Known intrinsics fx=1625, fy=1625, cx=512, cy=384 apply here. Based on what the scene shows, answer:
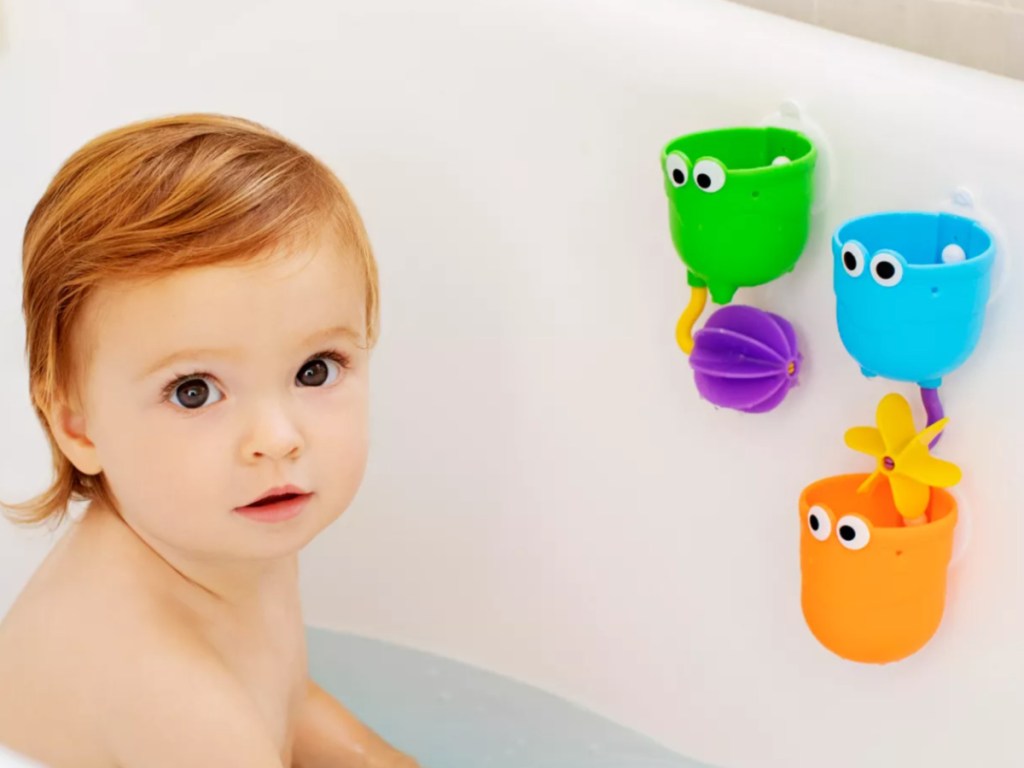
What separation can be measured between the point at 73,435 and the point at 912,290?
1.52 feet

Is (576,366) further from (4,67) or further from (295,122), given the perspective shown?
(4,67)

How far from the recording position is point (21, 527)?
1.39m

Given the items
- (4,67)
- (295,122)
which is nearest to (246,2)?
(295,122)

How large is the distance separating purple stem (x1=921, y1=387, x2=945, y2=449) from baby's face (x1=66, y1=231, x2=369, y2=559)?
0.32 metres

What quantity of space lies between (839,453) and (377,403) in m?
0.44

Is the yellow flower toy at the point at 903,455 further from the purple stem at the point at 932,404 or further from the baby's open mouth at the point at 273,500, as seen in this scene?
the baby's open mouth at the point at 273,500

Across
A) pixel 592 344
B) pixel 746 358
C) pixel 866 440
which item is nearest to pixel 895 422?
pixel 866 440

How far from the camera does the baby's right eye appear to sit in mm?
835

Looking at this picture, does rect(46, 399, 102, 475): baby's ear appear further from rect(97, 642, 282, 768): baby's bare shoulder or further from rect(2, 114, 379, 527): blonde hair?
rect(97, 642, 282, 768): baby's bare shoulder

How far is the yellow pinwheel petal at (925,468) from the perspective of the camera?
0.92 m

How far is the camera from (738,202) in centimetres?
95

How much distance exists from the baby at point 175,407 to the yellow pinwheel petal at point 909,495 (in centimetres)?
31

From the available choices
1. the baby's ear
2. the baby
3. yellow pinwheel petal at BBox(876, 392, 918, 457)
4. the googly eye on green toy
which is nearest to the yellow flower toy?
yellow pinwheel petal at BBox(876, 392, 918, 457)

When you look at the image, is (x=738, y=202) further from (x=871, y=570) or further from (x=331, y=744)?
(x=331, y=744)
